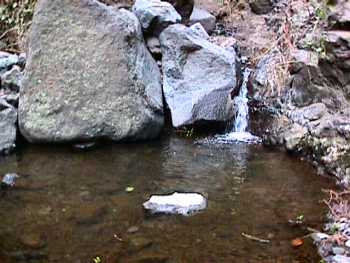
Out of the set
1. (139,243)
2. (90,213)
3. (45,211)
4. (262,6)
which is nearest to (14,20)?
(262,6)

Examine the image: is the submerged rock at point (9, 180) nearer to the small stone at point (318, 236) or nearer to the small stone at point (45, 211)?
the small stone at point (45, 211)

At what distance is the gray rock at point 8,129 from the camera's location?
19.3ft

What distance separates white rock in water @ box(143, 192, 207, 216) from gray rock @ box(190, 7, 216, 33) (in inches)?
147

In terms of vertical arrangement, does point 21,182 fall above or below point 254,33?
below

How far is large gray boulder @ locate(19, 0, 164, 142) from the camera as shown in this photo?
19.8 ft

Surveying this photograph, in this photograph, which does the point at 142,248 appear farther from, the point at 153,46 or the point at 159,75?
the point at 153,46

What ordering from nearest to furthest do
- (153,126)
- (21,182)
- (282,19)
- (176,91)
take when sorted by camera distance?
(21,182), (153,126), (176,91), (282,19)

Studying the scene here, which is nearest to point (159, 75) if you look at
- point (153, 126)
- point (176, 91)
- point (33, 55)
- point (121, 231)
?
point (176, 91)

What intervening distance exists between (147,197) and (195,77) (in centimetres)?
220

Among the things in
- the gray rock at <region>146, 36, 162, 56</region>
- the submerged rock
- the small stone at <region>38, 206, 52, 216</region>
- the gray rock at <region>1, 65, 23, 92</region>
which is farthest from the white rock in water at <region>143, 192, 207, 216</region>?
the gray rock at <region>146, 36, 162, 56</region>

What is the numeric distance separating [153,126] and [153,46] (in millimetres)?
1354

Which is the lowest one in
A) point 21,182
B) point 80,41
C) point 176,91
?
point 21,182

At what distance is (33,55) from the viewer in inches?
245

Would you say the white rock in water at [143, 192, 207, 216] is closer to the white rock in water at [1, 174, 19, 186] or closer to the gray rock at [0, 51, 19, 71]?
the white rock in water at [1, 174, 19, 186]
